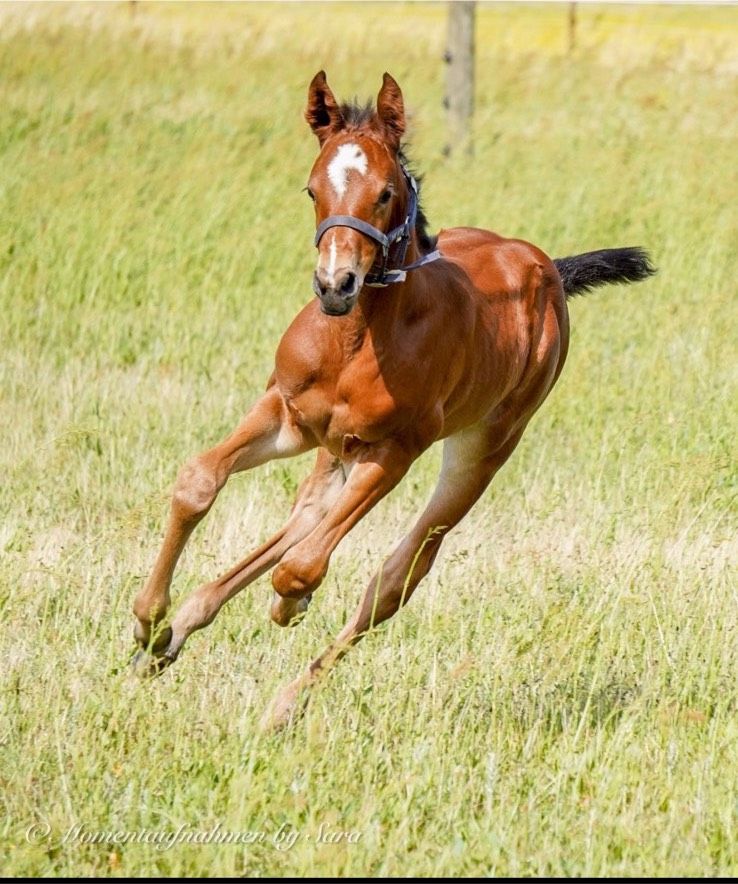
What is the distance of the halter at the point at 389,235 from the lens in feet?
13.9

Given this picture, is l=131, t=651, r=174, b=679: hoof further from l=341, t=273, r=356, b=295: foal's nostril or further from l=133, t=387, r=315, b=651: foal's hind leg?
l=341, t=273, r=356, b=295: foal's nostril

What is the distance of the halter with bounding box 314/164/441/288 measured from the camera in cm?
424

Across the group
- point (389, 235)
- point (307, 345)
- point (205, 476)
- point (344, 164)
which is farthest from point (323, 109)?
point (205, 476)

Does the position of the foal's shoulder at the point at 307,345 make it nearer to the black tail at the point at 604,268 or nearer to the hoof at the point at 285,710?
the hoof at the point at 285,710

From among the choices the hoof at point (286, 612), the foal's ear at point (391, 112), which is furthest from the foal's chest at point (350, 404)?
the foal's ear at point (391, 112)

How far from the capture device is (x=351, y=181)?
4309mm

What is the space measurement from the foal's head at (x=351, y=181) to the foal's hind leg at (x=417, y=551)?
104cm

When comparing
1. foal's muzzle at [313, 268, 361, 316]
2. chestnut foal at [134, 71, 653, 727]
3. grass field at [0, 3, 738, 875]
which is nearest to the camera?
grass field at [0, 3, 738, 875]

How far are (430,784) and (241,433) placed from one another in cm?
137

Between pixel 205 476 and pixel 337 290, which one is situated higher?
pixel 337 290

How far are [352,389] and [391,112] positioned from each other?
882 millimetres

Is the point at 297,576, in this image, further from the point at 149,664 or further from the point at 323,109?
the point at 323,109

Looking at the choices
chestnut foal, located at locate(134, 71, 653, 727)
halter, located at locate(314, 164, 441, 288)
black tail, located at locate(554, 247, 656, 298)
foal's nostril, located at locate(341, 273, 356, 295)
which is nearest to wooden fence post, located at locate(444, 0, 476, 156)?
black tail, located at locate(554, 247, 656, 298)

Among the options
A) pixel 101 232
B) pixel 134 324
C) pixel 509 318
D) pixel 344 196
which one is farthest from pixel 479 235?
pixel 101 232
